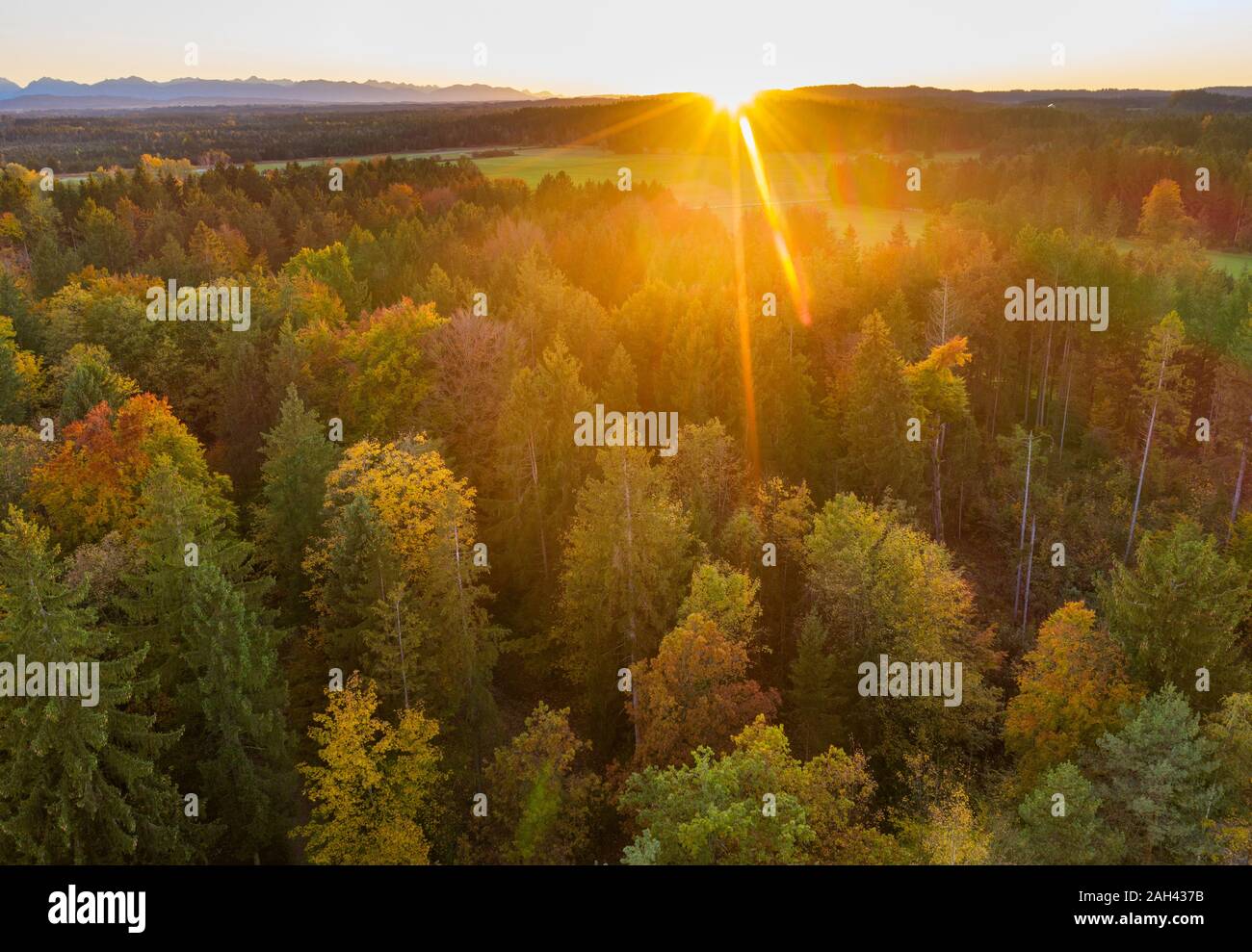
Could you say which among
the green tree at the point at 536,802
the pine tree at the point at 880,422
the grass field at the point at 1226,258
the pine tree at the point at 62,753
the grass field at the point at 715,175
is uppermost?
the grass field at the point at 715,175

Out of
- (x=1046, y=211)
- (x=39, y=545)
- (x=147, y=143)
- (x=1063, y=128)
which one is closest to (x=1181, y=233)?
(x=1046, y=211)

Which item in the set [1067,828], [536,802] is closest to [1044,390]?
[1067,828]

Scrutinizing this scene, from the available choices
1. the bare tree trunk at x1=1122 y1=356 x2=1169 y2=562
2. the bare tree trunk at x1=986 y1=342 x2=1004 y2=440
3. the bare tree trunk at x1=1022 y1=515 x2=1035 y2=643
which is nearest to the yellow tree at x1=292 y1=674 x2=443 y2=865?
the bare tree trunk at x1=1022 y1=515 x2=1035 y2=643

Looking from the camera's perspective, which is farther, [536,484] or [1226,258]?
[1226,258]

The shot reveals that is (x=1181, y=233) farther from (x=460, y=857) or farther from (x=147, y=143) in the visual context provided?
(x=147, y=143)

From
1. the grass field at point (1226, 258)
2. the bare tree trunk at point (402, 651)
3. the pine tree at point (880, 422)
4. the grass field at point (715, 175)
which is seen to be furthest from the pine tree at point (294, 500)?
the grass field at point (1226, 258)

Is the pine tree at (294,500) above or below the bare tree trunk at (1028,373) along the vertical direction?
below

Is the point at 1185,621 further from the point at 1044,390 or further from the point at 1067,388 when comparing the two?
the point at 1044,390

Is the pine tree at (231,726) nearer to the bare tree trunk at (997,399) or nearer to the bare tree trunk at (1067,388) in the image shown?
the bare tree trunk at (997,399)
